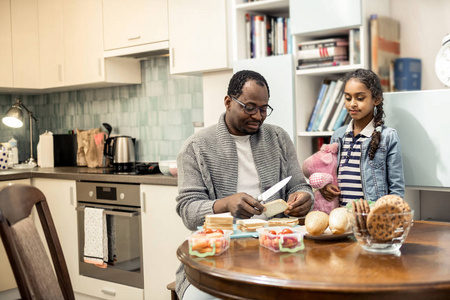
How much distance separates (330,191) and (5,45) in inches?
121

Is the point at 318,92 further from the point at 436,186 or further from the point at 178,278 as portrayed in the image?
the point at 178,278

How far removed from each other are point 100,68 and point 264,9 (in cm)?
142

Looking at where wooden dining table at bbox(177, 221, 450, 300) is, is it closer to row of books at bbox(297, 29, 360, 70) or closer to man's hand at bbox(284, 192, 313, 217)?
man's hand at bbox(284, 192, 313, 217)

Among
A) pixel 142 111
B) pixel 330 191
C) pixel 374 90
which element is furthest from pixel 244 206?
pixel 142 111

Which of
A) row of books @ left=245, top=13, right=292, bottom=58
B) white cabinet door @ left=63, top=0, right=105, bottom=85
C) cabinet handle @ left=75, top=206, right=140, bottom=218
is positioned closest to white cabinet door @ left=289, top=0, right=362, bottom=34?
row of books @ left=245, top=13, right=292, bottom=58

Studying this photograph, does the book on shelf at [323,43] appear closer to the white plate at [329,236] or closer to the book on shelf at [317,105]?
the book on shelf at [317,105]

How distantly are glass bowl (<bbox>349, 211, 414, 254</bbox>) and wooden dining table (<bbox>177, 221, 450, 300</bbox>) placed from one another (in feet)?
0.08

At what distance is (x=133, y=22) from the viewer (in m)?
3.65

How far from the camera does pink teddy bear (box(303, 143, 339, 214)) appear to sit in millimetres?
2342

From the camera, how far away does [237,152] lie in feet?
6.88

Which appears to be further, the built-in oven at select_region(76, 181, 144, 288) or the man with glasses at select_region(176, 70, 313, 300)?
the built-in oven at select_region(76, 181, 144, 288)

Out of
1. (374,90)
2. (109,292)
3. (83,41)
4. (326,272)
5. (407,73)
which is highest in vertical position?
(83,41)

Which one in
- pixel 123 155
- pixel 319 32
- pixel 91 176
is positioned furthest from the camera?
pixel 123 155

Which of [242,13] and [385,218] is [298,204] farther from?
[242,13]
